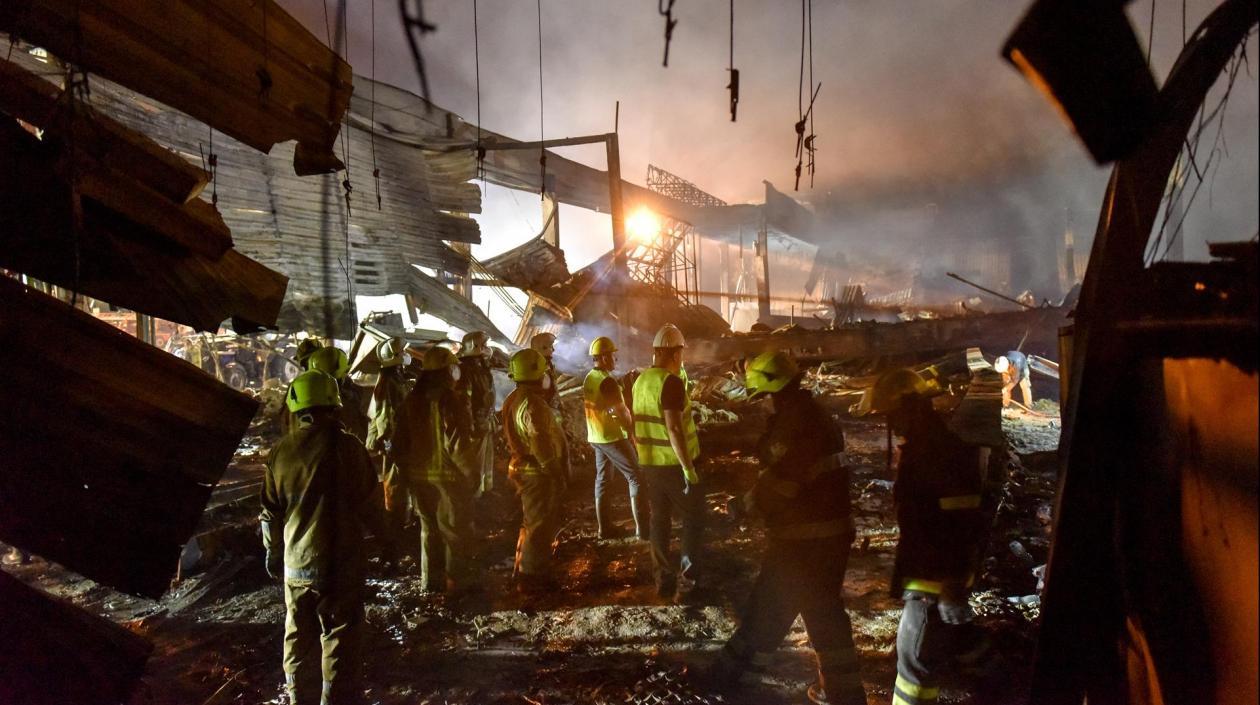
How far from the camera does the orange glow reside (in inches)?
832

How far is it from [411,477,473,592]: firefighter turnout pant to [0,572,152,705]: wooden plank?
3.04 metres

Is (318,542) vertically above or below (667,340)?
below

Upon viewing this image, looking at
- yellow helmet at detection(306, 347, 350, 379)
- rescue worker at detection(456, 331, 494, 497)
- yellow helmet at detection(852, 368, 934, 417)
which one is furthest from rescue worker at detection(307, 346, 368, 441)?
yellow helmet at detection(852, 368, 934, 417)

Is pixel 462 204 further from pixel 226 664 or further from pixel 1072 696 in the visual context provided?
pixel 1072 696

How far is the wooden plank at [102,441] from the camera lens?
209 centimetres

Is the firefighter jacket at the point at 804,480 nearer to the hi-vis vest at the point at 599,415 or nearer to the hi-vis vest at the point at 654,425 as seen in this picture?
the hi-vis vest at the point at 654,425

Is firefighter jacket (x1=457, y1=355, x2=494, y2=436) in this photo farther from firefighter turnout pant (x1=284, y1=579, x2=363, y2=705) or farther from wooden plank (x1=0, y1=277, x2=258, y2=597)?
wooden plank (x1=0, y1=277, x2=258, y2=597)

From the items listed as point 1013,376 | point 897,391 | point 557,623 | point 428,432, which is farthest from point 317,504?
point 1013,376

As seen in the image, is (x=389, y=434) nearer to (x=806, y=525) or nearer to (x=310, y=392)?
(x=310, y=392)

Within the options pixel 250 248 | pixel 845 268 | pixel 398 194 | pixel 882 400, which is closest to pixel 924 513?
pixel 882 400

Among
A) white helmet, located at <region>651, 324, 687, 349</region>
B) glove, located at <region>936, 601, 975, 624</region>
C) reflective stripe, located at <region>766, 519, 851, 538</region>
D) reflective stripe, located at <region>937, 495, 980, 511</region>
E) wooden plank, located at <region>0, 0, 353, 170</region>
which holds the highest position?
wooden plank, located at <region>0, 0, 353, 170</region>

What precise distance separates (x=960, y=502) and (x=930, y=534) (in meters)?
0.23

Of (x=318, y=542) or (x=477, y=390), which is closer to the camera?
(x=318, y=542)

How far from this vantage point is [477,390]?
6.55m
